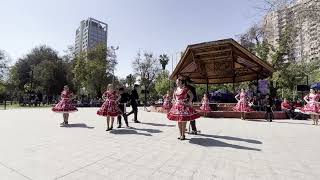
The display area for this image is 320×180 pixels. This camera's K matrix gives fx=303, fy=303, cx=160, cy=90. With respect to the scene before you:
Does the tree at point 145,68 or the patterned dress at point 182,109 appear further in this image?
the tree at point 145,68

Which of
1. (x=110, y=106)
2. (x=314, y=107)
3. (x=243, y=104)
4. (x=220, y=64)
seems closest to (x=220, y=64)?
(x=220, y=64)

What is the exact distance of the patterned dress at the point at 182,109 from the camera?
28.9ft

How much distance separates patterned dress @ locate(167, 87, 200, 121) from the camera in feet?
28.9

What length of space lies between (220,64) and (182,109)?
16984 mm

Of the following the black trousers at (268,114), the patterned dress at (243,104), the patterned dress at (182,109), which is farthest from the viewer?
the patterned dress at (243,104)

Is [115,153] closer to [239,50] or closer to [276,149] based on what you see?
[276,149]

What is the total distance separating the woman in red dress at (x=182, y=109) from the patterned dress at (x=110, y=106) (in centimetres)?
280

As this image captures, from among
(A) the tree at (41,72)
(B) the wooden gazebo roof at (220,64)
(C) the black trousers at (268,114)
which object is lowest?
(C) the black trousers at (268,114)

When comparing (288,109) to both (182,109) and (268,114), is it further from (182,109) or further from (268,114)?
(182,109)

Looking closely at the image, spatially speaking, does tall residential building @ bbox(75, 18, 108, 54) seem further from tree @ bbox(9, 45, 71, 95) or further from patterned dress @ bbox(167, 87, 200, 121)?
patterned dress @ bbox(167, 87, 200, 121)

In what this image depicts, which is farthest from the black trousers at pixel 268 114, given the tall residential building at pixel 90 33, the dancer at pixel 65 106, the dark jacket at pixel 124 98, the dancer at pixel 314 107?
the tall residential building at pixel 90 33

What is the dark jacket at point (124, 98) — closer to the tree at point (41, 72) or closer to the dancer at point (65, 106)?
the dancer at point (65, 106)

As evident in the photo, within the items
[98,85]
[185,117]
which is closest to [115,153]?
[185,117]

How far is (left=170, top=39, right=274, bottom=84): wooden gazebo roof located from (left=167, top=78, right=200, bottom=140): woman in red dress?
11.4m
